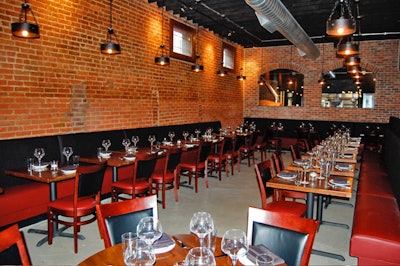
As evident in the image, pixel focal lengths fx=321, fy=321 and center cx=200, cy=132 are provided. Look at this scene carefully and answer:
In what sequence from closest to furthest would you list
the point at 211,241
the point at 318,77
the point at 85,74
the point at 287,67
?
the point at 211,241, the point at 85,74, the point at 318,77, the point at 287,67

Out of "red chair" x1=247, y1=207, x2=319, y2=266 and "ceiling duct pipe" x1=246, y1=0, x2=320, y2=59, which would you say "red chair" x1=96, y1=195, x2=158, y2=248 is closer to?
"red chair" x1=247, y1=207, x2=319, y2=266

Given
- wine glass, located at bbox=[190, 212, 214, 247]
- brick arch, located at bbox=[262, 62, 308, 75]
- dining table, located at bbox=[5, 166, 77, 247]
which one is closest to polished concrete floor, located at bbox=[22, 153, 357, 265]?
dining table, located at bbox=[5, 166, 77, 247]

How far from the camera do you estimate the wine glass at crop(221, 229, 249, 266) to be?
1793 mm

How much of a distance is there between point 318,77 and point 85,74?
29.9 ft

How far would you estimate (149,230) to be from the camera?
6.57 feet

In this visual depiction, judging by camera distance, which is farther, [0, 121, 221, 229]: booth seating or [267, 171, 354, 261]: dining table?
[0, 121, 221, 229]: booth seating

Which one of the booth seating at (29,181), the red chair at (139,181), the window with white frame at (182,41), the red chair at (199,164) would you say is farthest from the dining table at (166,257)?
the window with white frame at (182,41)

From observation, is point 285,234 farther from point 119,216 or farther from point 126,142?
point 126,142

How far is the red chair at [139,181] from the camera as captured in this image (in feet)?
15.1

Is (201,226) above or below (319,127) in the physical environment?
below

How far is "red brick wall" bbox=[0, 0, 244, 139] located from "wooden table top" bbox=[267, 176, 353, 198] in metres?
3.74

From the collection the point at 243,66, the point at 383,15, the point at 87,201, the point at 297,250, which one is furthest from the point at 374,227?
the point at 243,66

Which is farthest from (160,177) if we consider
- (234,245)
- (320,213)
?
(234,245)

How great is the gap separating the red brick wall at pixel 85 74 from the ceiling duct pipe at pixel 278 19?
274 cm
